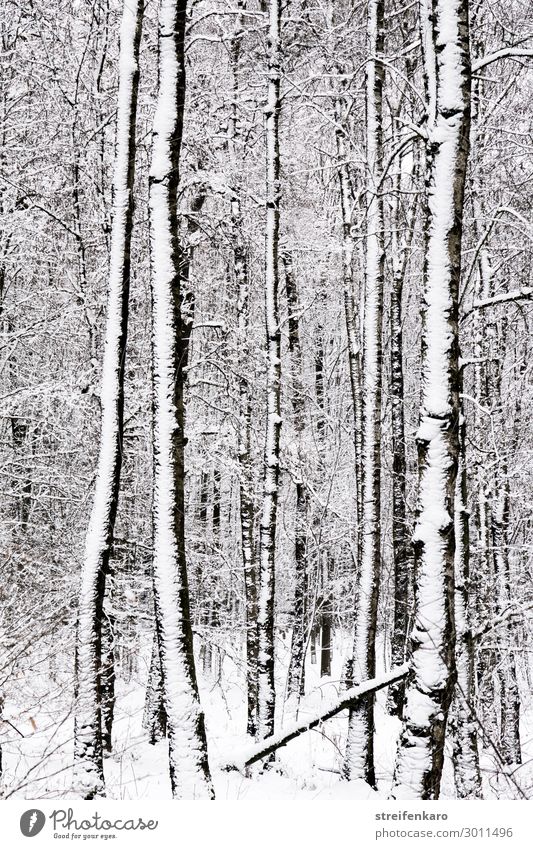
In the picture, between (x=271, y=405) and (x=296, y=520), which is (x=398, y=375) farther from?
(x=296, y=520)

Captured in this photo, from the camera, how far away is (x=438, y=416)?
162 inches

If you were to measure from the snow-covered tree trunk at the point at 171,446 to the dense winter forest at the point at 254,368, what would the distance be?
0.08 ft

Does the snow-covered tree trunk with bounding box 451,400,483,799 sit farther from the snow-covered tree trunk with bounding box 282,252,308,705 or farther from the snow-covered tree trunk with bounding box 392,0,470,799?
the snow-covered tree trunk with bounding box 282,252,308,705

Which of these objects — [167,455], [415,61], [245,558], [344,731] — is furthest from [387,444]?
[167,455]

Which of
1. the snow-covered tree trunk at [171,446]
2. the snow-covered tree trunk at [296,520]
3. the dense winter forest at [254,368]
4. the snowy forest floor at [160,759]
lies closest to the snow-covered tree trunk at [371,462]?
the dense winter forest at [254,368]

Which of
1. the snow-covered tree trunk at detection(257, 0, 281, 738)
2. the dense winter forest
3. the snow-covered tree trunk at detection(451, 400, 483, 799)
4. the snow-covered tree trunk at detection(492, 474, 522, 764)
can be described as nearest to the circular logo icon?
the dense winter forest

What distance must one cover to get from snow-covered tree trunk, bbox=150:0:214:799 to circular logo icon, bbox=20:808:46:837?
1080mm

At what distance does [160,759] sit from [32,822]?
5366 mm

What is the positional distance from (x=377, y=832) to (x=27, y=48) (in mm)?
12382

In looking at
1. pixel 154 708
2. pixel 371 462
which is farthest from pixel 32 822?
pixel 154 708

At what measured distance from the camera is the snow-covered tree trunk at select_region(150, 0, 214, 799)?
5.06 m

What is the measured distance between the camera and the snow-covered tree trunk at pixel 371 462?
705cm

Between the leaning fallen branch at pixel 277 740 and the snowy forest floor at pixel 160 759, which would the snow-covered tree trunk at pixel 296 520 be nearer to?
the snowy forest floor at pixel 160 759

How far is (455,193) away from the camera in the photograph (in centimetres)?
421
